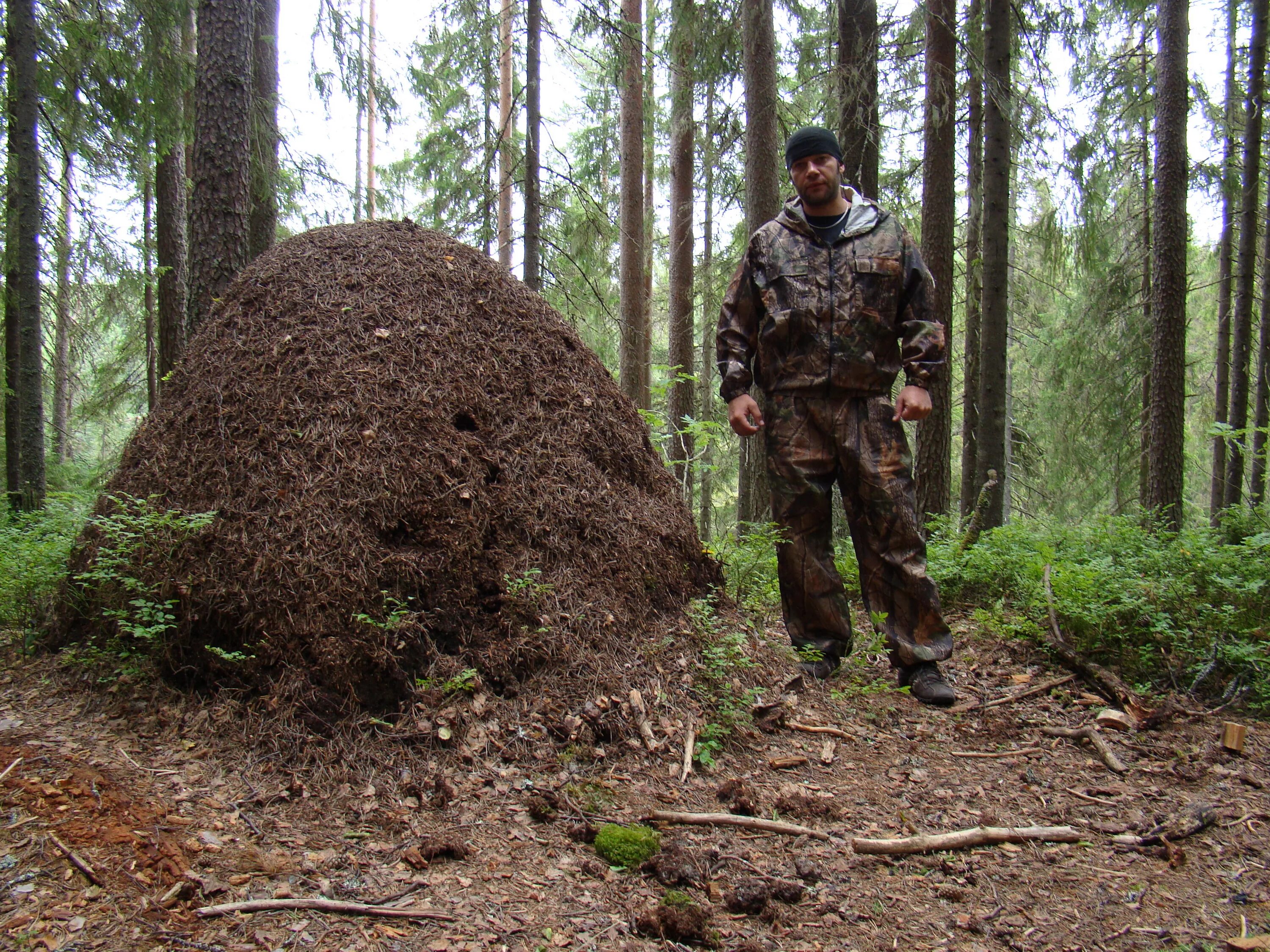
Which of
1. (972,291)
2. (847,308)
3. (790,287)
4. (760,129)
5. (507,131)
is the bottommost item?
A: (847,308)

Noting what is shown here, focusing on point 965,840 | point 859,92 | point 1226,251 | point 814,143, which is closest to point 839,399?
point 814,143

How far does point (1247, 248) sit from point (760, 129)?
8994mm

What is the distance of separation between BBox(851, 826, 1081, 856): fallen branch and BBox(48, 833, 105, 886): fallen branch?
7.73 ft

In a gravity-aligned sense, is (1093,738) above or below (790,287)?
below

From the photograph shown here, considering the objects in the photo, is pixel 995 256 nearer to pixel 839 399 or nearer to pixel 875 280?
pixel 875 280

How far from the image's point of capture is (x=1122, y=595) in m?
4.53

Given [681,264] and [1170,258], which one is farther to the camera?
[681,264]

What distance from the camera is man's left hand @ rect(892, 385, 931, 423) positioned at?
147 inches

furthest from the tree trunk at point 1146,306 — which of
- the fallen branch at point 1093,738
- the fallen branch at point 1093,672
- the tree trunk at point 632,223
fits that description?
the fallen branch at point 1093,738

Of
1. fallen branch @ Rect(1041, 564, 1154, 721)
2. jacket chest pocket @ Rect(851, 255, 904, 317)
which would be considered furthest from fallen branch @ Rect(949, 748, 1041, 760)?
jacket chest pocket @ Rect(851, 255, 904, 317)

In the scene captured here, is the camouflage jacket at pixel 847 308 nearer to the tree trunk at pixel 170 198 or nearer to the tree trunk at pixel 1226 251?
the tree trunk at pixel 170 198

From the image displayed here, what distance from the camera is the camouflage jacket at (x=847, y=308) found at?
3932 millimetres

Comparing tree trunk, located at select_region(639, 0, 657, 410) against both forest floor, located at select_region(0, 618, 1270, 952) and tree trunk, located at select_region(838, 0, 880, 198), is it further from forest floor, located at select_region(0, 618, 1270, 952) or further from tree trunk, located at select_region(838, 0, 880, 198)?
forest floor, located at select_region(0, 618, 1270, 952)

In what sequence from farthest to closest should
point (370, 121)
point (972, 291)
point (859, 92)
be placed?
point (370, 121) < point (972, 291) < point (859, 92)
